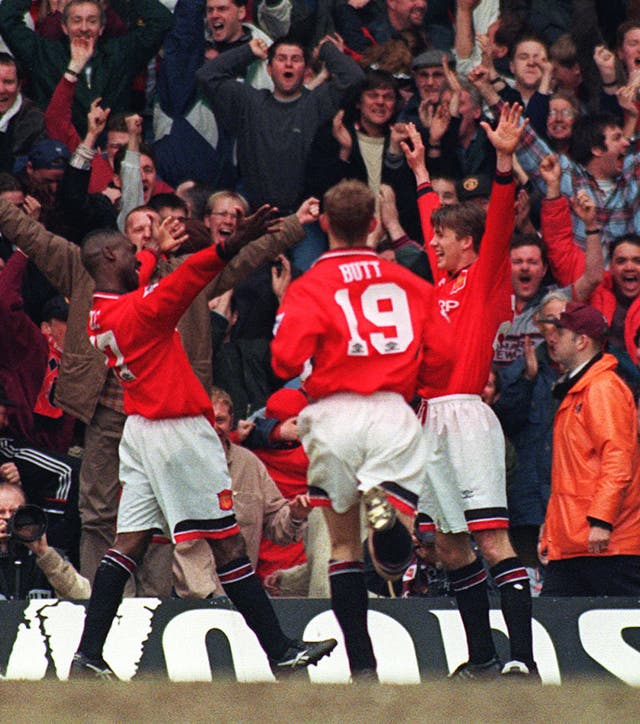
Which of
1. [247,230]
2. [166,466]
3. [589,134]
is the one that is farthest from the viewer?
[589,134]

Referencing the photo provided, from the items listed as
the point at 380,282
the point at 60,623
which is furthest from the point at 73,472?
the point at 380,282

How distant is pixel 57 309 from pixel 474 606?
13.6 feet

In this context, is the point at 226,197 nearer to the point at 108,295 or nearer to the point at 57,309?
the point at 57,309

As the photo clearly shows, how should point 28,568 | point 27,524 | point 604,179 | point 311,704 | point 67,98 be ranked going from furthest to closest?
point 67,98 → point 604,179 → point 28,568 → point 27,524 → point 311,704

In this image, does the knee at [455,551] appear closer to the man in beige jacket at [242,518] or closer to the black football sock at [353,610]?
the black football sock at [353,610]

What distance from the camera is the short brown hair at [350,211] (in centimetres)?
688

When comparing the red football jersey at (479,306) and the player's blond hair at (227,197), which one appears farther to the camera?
the player's blond hair at (227,197)

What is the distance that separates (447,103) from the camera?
38.7 ft

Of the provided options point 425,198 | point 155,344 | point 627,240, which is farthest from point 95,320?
point 627,240

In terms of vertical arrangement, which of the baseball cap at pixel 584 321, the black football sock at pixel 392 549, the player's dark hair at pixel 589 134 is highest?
the player's dark hair at pixel 589 134

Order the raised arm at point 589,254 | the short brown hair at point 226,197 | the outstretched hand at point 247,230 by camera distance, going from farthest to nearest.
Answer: the short brown hair at point 226,197, the raised arm at point 589,254, the outstretched hand at point 247,230

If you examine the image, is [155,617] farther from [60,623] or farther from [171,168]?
[171,168]

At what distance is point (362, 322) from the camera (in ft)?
22.3

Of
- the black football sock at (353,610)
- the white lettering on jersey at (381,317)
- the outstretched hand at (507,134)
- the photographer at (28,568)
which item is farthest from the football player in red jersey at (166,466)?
the outstretched hand at (507,134)
